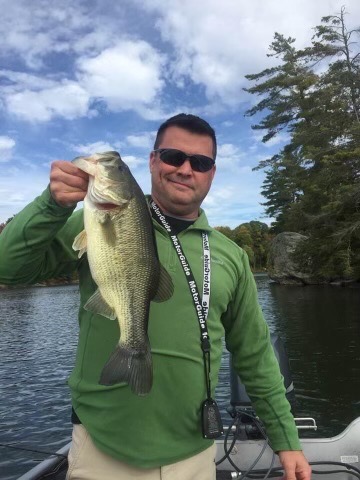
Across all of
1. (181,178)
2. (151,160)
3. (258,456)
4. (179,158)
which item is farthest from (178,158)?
(258,456)

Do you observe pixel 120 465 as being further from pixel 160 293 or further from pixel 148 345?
pixel 160 293

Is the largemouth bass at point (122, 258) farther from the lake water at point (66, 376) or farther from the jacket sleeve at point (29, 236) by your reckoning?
the lake water at point (66, 376)

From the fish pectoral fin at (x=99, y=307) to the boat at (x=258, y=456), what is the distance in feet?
8.12

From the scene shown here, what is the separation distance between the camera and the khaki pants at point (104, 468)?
2.43 m

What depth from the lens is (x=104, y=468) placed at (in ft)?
8.03

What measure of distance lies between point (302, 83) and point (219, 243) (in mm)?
42719

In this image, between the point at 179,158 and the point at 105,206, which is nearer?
the point at 105,206

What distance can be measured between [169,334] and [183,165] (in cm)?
104

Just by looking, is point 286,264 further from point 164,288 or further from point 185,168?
point 164,288

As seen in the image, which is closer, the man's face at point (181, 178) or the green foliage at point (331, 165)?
the man's face at point (181, 178)

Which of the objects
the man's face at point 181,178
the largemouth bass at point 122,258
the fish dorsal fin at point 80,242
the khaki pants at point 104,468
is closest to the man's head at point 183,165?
the man's face at point 181,178

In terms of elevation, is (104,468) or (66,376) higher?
(104,468)

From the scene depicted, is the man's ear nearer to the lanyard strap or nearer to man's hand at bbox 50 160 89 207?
the lanyard strap

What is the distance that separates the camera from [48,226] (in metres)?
2.25
